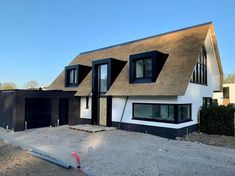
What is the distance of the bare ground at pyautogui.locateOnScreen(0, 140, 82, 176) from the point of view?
5449mm

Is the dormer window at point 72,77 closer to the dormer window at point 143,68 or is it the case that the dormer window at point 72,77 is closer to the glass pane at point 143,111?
the dormer window at point 143,68

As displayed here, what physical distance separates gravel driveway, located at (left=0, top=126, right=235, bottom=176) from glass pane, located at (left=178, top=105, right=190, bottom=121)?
1.75 m

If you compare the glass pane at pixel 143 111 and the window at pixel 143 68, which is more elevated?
the window at pixel 143 68

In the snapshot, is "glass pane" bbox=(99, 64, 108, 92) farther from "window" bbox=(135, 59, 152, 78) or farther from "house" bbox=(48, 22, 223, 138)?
"window" bbox=(135, 59, 152, 78)

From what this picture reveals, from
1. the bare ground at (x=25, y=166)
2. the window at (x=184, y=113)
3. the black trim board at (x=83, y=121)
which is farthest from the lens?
the black trim board at (x=83, y=121)

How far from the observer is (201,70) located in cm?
1398

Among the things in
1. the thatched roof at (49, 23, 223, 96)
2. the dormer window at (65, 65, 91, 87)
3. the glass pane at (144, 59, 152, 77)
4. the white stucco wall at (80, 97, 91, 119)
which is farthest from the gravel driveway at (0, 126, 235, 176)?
the dormer window at (65, 65, 91, 87)

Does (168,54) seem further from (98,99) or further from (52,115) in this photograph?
(52,115)

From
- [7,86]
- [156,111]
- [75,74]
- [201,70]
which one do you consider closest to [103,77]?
[75,74]

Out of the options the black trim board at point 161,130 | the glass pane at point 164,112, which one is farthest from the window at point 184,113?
the glass pane at point 164,112

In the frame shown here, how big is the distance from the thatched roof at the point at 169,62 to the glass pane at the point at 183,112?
4.84 feet

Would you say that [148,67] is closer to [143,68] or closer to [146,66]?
[146,66]

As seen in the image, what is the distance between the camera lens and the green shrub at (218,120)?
38.6 feet

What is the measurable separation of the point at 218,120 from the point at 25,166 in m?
11.3
